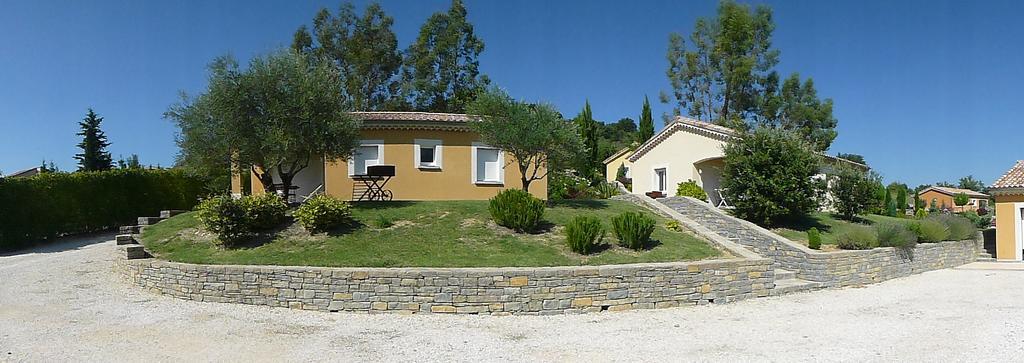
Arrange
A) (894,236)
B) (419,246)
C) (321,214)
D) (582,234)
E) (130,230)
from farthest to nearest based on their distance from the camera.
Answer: (894,236), (130,230), (321,214), (419,246), (582,234)

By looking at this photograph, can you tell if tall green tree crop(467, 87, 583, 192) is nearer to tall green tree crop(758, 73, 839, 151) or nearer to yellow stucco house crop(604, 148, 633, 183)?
yellow stucco house crop(604, 148, 633, 183)

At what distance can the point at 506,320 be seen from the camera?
30.6ft

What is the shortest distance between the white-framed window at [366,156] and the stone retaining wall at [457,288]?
29.8ft

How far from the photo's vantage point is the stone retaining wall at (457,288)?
9.68 meters

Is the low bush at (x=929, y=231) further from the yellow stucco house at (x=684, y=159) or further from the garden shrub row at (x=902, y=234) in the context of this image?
the yellow stucco house at (x=684, y=159)

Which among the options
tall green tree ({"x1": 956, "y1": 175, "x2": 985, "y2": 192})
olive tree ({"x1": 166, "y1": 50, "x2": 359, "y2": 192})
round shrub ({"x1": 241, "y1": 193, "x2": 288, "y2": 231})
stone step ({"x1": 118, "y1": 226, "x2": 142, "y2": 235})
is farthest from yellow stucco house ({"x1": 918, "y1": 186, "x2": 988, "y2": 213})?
stone step ({"x1": 118, "y1": 226, "x2": 142, "y2": 235})

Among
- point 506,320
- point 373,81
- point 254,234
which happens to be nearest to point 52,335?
point 254,234

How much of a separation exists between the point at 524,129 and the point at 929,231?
478 inches

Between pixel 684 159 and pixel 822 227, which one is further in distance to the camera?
pixel 684 159

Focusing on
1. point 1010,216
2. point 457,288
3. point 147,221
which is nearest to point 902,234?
point 1010,216

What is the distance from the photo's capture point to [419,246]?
1166cm

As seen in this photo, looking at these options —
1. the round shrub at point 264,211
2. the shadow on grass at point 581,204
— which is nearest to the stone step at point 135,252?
the round shrub at point 264,211

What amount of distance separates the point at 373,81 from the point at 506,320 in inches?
1224

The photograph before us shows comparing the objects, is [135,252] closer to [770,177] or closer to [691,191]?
[770,177]
